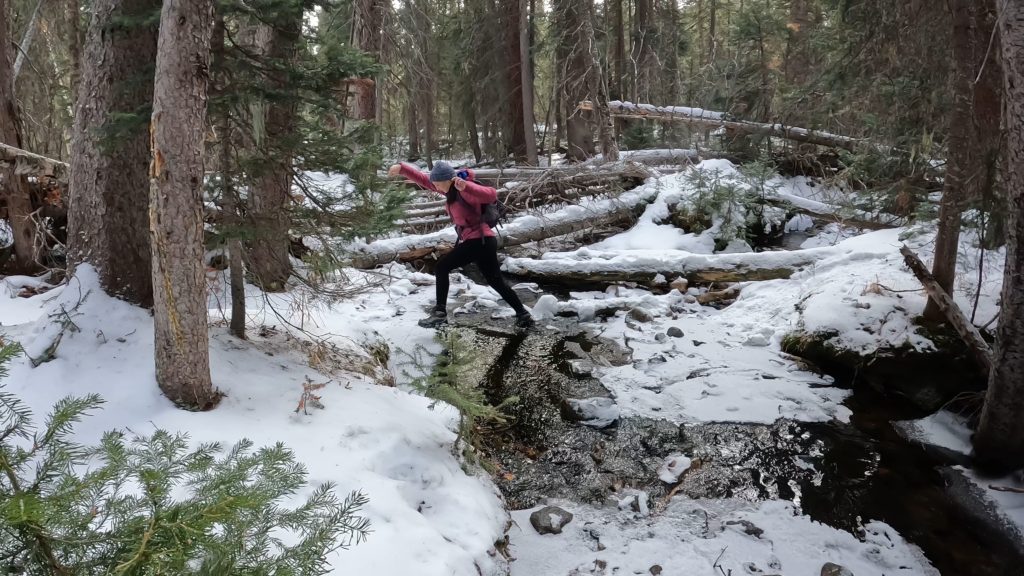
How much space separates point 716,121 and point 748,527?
10.8 m

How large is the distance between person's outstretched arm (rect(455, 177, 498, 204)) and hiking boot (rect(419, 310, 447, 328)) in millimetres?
1665

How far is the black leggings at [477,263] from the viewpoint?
7.67m

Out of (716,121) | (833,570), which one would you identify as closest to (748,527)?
(833,570)

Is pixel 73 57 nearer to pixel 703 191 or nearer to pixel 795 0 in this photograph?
pixel 703 191

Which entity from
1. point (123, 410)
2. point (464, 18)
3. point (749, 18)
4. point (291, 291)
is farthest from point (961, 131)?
point (464, 18)

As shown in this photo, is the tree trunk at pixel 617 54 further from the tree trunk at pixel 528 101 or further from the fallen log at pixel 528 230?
the fallen log at pixel 528 230

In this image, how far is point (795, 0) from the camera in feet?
51.8

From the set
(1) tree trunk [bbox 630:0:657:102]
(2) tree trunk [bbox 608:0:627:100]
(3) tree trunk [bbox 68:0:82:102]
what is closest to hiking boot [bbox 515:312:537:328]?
(3) tree trunk [bbox 68:0:82:102]

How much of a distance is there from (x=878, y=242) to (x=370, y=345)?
7.07 meters

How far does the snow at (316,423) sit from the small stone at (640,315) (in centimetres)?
386

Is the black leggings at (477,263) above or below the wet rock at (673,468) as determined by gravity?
above

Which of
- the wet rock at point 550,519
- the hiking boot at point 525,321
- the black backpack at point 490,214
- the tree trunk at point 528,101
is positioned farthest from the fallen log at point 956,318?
the tree trunk at point 528,101

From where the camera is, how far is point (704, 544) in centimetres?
405

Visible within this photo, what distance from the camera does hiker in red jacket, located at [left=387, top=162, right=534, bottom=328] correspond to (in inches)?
278
